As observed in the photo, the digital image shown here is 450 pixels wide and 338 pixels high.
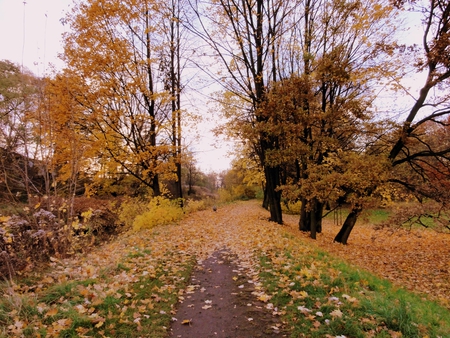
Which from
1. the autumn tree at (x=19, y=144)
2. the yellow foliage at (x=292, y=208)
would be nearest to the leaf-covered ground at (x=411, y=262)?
the autumn tree at (x=19, y=144)

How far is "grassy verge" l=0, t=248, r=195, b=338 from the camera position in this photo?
131 inches

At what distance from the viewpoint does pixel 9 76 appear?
1966 centimetres

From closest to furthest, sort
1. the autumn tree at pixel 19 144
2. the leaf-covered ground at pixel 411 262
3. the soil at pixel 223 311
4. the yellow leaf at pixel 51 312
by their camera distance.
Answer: the yellow leaf at pixel 51 312 < the soil at pixel 223 311 < the autumn tree at pixel 19 144 < the leaf-covered ground at pixel 411 262

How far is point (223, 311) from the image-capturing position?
4.35 meters

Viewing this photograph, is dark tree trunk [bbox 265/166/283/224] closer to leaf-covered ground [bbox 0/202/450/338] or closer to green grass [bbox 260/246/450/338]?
leaf-covered ground [bbox 0/202/450/338]

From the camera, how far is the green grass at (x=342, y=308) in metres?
3.37

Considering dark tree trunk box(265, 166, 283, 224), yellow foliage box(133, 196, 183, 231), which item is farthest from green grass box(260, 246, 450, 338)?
dark tree trunk box(265, 166, 283, 224)

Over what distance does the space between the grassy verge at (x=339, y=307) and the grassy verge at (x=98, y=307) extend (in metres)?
1.76

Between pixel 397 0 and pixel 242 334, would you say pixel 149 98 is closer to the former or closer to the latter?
pixel 397 0

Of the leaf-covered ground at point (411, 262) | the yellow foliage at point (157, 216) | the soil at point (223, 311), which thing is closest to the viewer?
the soil at point (223, 311)

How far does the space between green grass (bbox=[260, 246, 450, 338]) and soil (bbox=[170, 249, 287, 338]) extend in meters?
0.32

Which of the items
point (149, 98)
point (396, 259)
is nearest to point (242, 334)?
point (396, 259)

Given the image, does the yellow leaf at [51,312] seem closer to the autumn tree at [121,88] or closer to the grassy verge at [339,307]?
the grassy verge at [339,307]

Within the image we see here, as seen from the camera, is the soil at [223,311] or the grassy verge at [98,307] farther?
the soil at [223,311]
